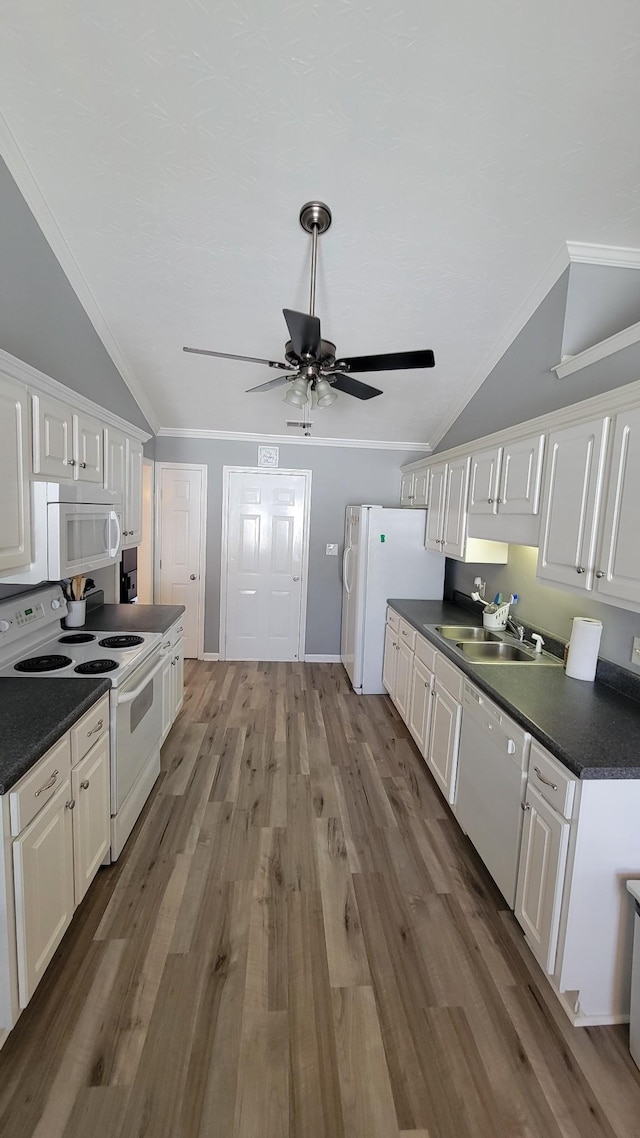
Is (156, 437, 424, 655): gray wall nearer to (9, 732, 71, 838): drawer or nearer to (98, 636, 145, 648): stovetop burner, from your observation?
(98, 636, 145, 648): stovetop burner

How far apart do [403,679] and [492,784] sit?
5.12 ft

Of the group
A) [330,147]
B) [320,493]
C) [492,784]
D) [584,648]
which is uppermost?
[330,147]

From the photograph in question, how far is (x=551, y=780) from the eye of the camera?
1572 millimetres

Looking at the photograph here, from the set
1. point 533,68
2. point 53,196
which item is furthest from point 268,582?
point 533,68

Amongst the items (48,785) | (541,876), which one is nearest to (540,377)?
(541,876)

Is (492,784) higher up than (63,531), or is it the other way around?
(63,531)

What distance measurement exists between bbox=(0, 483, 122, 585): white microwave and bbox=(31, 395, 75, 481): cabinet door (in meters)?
0.09

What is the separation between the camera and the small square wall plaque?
483cm

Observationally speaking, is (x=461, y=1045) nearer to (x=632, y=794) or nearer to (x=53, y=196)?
(x=632, y=794)

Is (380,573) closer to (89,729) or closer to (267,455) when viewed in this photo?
(267,455)

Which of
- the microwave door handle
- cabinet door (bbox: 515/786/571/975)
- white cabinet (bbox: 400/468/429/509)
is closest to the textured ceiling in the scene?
white cabinet (bbox: 400/468/429/509)

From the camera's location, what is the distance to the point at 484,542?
315cm

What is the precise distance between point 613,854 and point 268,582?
152 inches

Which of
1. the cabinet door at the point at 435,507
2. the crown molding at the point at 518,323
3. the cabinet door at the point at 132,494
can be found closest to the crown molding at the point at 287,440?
the crown molding at the point at 518,323
